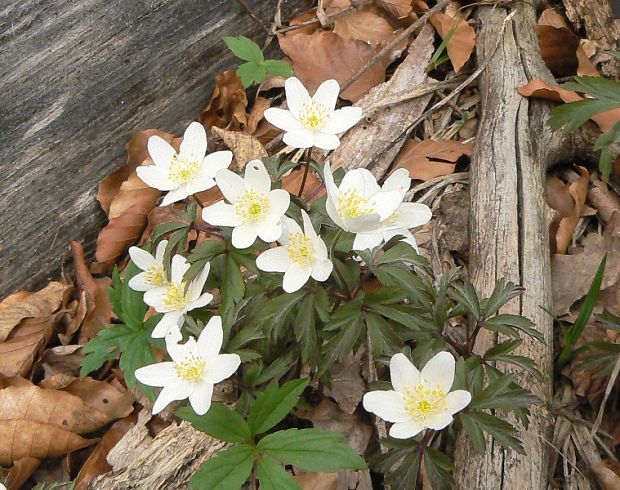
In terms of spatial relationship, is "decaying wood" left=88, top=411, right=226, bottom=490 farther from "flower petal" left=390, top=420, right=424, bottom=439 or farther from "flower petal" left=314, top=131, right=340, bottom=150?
"flower petal" left=314, top=131, right=340, bottom=150

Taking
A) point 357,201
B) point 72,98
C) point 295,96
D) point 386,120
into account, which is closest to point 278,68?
point 386,120

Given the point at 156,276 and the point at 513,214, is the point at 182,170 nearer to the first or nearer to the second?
the point at 156,276

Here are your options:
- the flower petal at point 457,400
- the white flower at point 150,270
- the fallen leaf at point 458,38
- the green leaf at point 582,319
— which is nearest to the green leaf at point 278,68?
the fallen leaf at point 458,38

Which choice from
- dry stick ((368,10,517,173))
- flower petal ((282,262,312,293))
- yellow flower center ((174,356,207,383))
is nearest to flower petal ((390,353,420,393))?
flower petal ((282,262,312,293))

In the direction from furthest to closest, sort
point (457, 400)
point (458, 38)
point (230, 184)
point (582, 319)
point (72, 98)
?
point (458, 38)
point (72, 98)
point (582, 319)
point (230, 184)
point (457, 400)

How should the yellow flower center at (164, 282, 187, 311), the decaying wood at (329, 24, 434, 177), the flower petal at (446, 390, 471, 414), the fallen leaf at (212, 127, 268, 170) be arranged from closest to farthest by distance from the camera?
the flower petal at (446, 390, 471, 414), the yellow flower center at (164, 282, 187, 311), the decaying wood at (329, 24, 434, 177), the fallen leaf at (212, 127, 268, 170)

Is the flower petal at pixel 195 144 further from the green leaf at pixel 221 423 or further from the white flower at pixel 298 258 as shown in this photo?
the green leaf at pixel 221 423
